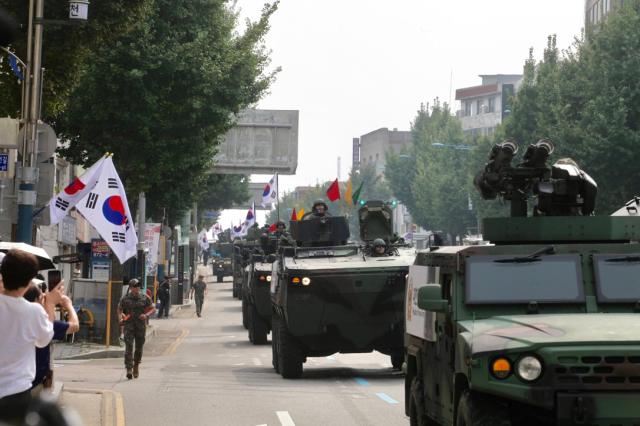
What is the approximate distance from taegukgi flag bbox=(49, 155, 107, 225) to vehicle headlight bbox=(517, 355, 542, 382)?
14.5m

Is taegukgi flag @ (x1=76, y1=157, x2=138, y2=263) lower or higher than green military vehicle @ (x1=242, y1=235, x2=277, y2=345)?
higher

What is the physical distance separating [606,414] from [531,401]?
48 cm

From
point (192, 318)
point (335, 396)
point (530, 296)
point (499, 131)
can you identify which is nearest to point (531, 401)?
point (530, 296)

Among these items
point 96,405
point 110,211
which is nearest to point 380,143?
point 110,211

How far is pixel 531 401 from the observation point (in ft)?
29.8

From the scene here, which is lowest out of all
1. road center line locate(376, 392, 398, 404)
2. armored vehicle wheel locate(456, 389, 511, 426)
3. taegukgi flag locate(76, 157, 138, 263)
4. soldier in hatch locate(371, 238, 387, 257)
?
road center line locate(376, 392, 398, 404)

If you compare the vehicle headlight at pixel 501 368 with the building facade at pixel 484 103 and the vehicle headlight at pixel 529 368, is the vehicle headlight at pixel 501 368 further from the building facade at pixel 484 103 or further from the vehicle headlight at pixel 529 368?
the building facade at pixel 484 103

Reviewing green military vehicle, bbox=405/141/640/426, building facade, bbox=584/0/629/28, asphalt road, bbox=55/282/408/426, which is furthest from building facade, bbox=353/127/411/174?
green military vehicle, bbox=405/141/640/426

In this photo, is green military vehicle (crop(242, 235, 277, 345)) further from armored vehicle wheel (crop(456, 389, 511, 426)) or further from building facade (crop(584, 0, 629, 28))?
building facade (crop(584, 0, 629, 28))

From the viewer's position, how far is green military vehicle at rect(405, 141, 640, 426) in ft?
29.8

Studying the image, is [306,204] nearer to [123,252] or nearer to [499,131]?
[499,131]

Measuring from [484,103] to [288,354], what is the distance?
13158cm

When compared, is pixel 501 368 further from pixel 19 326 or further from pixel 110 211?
pixel 110 211

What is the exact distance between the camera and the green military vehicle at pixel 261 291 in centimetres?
3297
